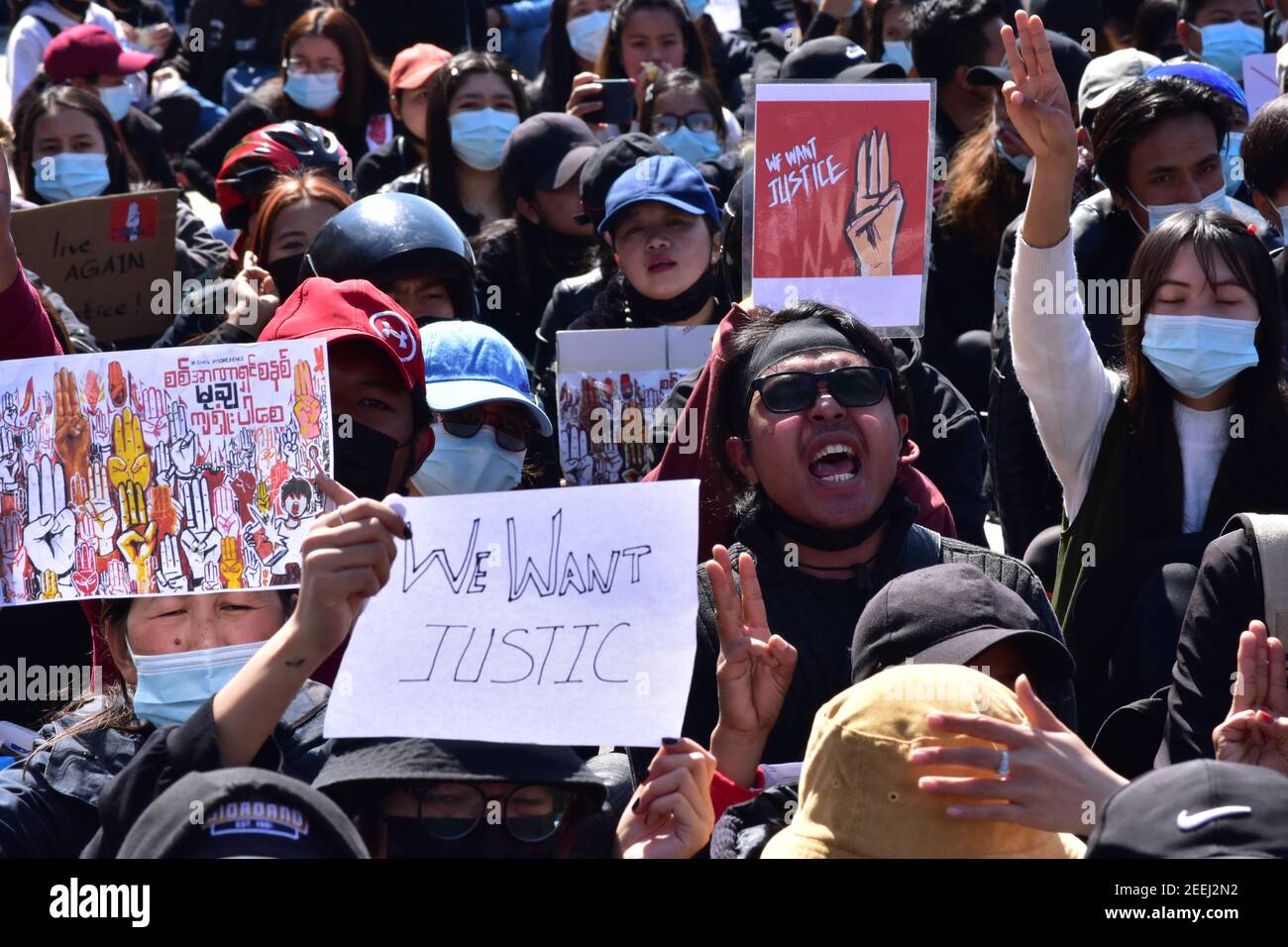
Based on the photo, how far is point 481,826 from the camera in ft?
10.5

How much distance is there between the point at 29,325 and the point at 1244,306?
276cm

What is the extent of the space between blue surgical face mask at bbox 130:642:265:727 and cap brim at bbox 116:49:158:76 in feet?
20.8

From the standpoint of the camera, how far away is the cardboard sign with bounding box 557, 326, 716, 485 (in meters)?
5.12

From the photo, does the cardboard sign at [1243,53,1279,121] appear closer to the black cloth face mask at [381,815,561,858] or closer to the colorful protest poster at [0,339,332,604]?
the colorful protest poster at [0,339,332,604]

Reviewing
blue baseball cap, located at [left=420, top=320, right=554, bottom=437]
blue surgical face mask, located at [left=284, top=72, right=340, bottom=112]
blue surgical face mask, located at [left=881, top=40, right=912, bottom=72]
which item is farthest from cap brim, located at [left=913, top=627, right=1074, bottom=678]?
blue surgical face mask, located at [left=881, top=40, right=912, bottom=72]

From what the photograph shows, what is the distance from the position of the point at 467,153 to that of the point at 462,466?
310 centimetres

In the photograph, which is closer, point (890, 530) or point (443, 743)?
point (443, 743)

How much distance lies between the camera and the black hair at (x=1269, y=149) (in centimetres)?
553

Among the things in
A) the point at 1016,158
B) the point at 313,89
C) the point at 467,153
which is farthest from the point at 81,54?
the point at 1016,158

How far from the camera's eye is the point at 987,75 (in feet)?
22.3

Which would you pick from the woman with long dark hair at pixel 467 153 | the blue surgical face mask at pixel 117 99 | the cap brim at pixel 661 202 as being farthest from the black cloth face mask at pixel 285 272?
the blue surgical face mask at pixel 117 99

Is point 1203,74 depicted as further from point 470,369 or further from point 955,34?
point 470,369
